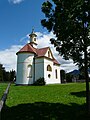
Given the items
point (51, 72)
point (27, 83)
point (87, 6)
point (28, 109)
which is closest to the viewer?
A: point (87, 6)

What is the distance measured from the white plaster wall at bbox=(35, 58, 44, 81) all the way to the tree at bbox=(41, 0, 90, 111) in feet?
113

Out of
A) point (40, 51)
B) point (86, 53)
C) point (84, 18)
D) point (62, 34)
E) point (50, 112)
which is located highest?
point (40, 51)

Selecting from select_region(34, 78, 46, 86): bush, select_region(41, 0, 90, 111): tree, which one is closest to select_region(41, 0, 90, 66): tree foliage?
select_region(41, 0, 90, 111): tree

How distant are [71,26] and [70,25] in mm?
76

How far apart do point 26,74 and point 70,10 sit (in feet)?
118

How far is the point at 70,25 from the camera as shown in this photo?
36.4 feet

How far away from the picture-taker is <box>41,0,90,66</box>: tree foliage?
36.6 ft

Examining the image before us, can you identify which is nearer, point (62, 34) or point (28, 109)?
point (62, 34)

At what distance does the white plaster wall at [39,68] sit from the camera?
46625mm

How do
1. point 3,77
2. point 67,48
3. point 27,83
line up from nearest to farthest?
Result: point 67,48 < point 27,83 < point 3,77

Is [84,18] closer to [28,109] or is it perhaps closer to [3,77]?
[28,109]

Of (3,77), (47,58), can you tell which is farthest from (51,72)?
(3,77)

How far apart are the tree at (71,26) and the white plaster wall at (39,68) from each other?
34591 mm

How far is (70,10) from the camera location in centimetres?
1123
